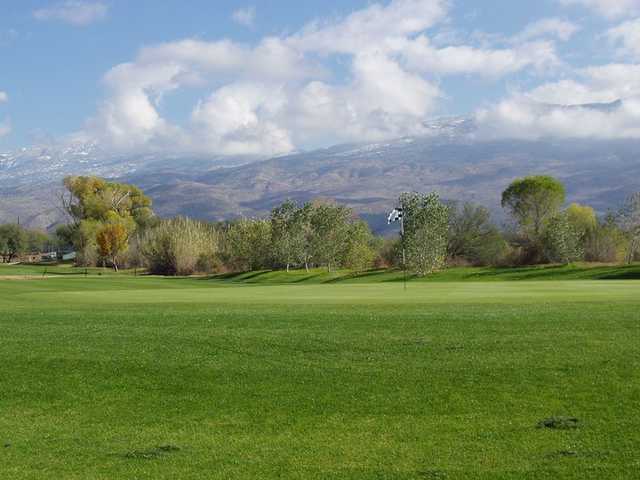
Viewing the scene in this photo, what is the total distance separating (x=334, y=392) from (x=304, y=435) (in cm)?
183

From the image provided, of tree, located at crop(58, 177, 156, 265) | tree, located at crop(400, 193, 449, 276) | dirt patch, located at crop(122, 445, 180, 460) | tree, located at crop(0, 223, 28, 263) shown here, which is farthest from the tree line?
dirt patch, located at crop(122, 445, 180, 460)

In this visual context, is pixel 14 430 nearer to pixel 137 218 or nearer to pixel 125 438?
pixel 125 438

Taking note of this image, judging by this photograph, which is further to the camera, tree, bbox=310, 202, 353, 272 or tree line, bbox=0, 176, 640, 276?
tree, bbox=310, 202, 353, 272

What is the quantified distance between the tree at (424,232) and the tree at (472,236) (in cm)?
1541

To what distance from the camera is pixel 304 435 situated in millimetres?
10500

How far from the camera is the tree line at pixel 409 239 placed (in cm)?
6312

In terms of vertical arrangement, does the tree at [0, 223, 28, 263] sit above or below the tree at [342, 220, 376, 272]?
above

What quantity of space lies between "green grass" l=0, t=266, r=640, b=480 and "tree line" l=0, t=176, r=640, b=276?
142ft

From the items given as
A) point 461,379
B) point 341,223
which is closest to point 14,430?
point 461,379

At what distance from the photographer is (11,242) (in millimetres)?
130875

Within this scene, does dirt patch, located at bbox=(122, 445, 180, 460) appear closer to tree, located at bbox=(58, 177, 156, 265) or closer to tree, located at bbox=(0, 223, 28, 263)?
tree, located at bbox=(58, 177, 156, 265)

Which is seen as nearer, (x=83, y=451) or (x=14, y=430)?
(x=83, y=451)

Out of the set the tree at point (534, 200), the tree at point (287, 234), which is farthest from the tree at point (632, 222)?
the tree at point (287, 234)

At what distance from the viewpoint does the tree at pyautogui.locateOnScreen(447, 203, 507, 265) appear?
256 ft
